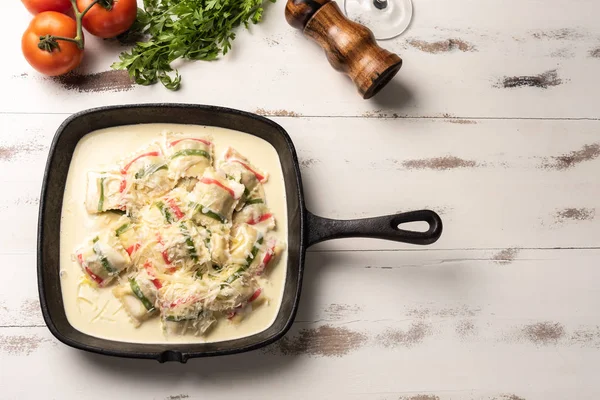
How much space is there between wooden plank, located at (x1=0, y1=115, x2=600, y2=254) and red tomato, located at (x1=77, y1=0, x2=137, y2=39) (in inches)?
14.7

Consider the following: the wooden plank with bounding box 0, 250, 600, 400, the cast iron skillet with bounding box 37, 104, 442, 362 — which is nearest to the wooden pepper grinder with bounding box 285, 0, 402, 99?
the cast iron skillet with bounding box 37, 104, 442, 362

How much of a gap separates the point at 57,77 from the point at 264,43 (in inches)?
31.8

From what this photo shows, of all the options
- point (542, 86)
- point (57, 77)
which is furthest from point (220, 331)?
point (542, 86)

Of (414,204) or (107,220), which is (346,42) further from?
(107,220)

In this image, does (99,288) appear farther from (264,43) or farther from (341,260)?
(264,43)

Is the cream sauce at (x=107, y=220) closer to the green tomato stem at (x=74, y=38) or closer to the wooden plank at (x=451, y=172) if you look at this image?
the wooden plank at (x=451, y=172)

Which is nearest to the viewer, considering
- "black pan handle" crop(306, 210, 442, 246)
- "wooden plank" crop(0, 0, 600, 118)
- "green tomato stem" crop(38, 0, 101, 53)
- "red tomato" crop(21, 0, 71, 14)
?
"black pan handle" crop(306, 210, 442, 246)

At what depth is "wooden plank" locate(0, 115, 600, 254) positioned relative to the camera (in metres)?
2.35

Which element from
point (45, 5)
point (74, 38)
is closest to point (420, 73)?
point (74, 38)

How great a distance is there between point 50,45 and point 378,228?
4.30 ft

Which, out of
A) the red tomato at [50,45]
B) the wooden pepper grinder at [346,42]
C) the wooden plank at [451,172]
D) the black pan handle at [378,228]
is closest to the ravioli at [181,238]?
the black pan handle at [378,228]

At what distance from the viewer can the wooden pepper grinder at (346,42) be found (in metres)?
2.26

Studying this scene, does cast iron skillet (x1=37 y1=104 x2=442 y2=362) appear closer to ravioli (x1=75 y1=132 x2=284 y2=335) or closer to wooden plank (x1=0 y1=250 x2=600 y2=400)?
ravioli (x1=75 y1=132 x2=284 y2=335)

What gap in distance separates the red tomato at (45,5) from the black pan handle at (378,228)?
3.99 feet
